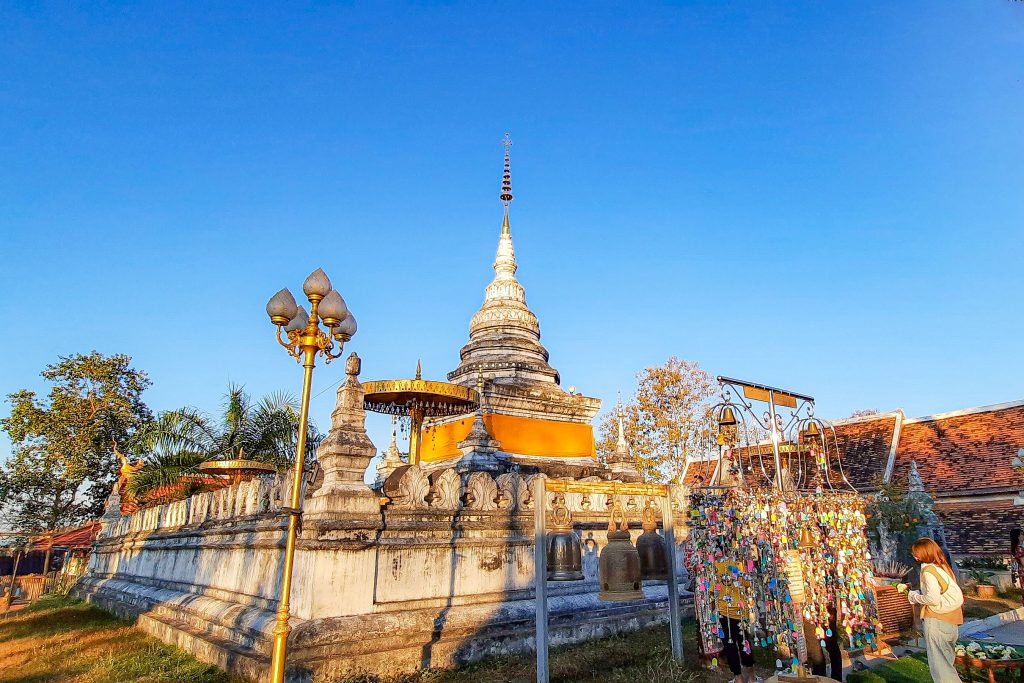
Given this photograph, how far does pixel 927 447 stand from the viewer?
22.4 m

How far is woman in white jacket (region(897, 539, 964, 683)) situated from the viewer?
5.97m

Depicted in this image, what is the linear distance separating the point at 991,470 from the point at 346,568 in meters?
21.1

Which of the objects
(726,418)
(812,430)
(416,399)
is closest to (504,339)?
(416,399)

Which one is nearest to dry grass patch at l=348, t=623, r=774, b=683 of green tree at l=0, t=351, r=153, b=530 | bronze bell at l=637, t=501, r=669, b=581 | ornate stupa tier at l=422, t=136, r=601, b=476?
bronze bell at l=637, t=501, r=669, b=581

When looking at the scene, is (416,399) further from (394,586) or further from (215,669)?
(215,669)

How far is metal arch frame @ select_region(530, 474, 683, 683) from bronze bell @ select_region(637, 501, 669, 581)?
0.11m

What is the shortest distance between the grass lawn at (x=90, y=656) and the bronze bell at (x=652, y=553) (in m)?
5.17

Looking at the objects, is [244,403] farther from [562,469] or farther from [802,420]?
[802,420]

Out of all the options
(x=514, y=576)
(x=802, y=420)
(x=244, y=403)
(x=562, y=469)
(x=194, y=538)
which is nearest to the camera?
(x=802, y=420)

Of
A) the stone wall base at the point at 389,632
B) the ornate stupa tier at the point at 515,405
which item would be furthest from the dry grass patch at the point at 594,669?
the ornate stupa tier at the point at 515,405

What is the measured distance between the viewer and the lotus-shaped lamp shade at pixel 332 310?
677cm

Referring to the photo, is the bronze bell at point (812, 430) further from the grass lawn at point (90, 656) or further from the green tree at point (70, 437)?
the green tree at point (70, 437)

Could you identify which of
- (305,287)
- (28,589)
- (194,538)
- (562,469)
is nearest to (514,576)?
(305,287)

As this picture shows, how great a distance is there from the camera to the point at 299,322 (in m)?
6.95
